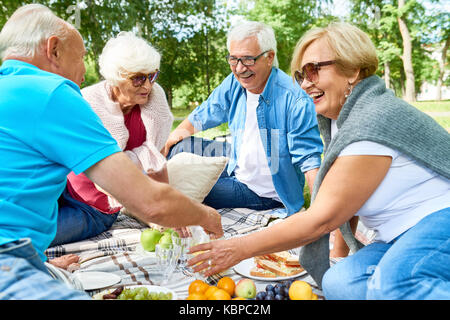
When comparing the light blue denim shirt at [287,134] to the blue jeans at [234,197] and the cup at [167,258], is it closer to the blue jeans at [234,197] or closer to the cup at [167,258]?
the blue jeans at [234,197]

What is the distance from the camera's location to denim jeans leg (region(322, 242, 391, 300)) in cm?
179

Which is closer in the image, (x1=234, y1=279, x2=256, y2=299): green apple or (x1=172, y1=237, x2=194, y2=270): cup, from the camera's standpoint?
(x1=234, y1=279, x2=256, y2=299): green apple

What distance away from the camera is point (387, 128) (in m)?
1.72

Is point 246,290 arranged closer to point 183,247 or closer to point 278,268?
point 278,268

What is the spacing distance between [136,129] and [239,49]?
1.29 metres

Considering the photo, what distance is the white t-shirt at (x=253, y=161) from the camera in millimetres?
3746

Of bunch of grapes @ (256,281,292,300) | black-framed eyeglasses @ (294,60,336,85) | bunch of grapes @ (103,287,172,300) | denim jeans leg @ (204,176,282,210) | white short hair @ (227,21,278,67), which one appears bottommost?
denim jeans leg @ (204,176,282,210)

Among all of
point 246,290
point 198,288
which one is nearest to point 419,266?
point 246,290

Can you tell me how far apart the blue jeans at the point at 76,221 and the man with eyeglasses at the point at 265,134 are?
1.12 metres

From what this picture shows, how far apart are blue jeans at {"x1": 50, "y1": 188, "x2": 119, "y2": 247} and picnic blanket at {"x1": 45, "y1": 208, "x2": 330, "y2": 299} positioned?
55 mm

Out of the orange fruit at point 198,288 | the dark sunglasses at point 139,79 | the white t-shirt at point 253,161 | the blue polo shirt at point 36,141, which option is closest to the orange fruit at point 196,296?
the orange fruit at point 198,288

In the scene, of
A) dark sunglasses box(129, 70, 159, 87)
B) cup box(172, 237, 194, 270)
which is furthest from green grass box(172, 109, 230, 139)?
cup box(172, 237, 194, 270)

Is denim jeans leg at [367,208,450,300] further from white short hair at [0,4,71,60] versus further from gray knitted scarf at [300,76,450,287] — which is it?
white short hair at [0,4,71,60]
